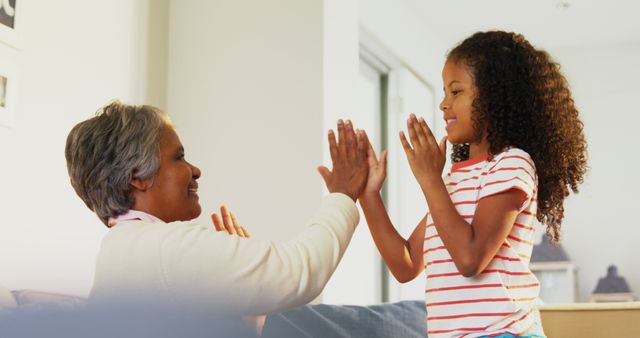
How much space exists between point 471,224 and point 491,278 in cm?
11

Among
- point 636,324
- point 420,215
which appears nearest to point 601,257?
point 420,215

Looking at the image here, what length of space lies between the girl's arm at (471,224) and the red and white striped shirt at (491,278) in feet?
0.09

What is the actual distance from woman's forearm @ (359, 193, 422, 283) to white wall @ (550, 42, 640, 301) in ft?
17.7

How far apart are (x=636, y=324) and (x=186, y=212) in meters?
1.25

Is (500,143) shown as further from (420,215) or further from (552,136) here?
(420,215)

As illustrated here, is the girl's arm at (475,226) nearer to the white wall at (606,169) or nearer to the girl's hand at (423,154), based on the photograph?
the girl's hand at (423,154)

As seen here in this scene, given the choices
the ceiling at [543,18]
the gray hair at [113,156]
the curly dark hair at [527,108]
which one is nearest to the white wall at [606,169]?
the ceiling at [543,18]

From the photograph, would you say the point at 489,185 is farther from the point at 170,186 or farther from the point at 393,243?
the point at 170,186

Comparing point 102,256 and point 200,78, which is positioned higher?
point 200,78

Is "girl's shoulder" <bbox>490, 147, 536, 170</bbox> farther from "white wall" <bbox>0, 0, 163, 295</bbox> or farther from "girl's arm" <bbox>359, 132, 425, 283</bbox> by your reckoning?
"white wall" <bbox>0, 0, 163, 295</bbox>

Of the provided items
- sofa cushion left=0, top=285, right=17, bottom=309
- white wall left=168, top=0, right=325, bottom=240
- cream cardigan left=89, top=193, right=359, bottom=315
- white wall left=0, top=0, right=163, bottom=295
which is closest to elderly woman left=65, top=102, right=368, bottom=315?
cream cardigan left=89, top=193, right=359, bottom=315

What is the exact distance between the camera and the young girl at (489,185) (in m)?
1.49

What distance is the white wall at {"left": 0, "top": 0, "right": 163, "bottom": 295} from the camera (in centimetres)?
267

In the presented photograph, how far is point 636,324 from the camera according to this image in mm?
2137
